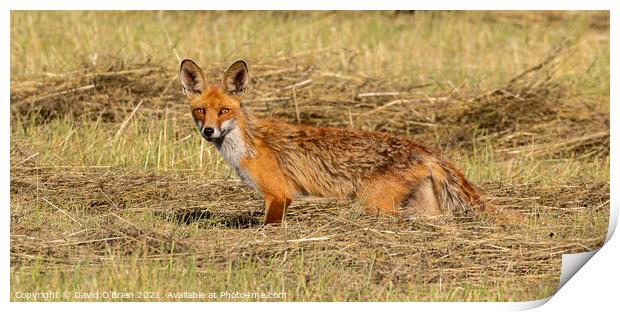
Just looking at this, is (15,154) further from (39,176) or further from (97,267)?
(97,267)

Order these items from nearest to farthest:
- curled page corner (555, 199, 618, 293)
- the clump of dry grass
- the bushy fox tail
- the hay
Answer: the hay
curled page corner (555, 199, 618, 293)
the bushy fox tail
the clump of dry grass

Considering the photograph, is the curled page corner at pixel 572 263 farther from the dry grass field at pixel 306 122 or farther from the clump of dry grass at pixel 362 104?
the clump of dry grass at pixel 362 104

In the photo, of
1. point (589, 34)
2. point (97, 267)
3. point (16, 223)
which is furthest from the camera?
point (589, 34)

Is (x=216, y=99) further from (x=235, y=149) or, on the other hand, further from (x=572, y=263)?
(x=572, y=263)

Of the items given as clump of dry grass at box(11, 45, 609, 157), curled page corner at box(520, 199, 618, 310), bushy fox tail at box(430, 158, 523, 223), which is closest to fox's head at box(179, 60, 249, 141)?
bushy fox tail at box(430, 158, 523, 223)

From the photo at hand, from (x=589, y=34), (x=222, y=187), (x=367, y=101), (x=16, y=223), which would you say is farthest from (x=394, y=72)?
(x=16, y=223)

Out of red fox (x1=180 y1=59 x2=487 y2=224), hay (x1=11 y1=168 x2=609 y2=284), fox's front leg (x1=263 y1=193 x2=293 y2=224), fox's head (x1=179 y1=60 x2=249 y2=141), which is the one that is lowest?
hay (x1=11 y1=168 x2=609 y2=284)

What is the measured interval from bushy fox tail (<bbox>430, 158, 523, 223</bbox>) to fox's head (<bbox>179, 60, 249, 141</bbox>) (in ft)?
5.28

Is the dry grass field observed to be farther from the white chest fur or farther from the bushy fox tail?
the white chest fur

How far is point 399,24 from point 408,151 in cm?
747

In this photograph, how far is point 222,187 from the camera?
9578 mm

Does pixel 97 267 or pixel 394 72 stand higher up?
pixel 394 72

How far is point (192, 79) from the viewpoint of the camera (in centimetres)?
867

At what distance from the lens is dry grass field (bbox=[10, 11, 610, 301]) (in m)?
7.59
